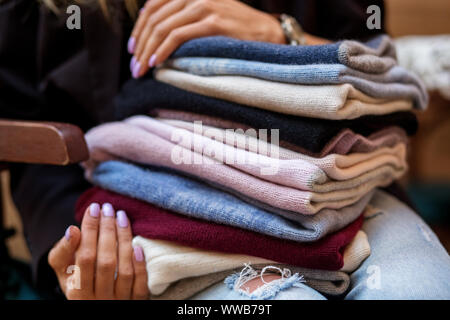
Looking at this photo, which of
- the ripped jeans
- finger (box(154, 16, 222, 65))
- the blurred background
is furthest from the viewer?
the blurred background

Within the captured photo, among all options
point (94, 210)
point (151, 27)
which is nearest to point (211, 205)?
point (94, 210)

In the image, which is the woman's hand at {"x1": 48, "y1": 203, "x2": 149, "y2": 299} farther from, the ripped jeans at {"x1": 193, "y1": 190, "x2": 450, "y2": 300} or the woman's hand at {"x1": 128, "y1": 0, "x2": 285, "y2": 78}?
the woman's hand at {"x1": 128, "y1": 0, "x2": 285, "y2": 78}

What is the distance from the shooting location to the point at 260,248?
0.37 meters

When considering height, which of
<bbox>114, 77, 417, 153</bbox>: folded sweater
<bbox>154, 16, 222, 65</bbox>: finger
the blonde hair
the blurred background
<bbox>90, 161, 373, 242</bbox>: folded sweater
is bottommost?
the blurred background

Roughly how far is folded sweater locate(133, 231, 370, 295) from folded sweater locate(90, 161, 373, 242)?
0.03 metres

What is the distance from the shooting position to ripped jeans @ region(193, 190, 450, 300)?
349 mm

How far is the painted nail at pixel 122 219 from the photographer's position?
0.42 m

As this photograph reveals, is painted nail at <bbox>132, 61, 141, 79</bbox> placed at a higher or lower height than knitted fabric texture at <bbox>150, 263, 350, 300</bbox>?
higher

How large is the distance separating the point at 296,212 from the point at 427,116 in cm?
121

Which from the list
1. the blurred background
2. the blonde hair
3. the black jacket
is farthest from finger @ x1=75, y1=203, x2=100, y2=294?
the blurred background

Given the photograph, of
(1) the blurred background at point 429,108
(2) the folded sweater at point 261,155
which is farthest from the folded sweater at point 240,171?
(1) the blurred background at point 429,108

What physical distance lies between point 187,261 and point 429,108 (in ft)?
4.04

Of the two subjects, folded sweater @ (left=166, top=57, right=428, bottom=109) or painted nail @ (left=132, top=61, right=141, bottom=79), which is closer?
folded sweater @ (left=166, top=57, right=428, bottom=109)
